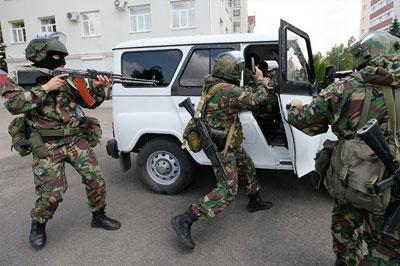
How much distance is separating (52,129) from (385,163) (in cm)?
257

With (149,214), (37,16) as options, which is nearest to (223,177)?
(149,214)

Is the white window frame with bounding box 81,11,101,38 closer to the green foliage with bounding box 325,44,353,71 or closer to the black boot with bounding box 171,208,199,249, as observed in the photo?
the green foliage with bounding box 325,44,353,71

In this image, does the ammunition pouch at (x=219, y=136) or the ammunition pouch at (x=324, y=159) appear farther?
the ammunition pouch at (x=219, y=136)

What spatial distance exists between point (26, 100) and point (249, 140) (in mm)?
2219

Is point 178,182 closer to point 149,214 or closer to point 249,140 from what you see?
point 149,214

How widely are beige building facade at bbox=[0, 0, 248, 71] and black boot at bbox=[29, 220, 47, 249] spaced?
16522mm

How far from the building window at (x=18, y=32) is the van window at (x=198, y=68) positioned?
72.2 ft

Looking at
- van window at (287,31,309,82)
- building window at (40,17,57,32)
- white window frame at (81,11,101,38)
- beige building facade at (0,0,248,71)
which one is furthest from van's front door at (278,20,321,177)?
building window at (40,17,57,32)

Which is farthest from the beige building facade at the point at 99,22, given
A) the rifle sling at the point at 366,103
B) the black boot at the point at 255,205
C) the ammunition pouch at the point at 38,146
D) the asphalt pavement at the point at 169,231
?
the rifle sling at the point at 366,103

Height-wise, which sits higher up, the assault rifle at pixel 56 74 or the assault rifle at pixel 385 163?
the assault rifle at pixel 56 74

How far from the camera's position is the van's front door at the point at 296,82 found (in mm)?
3051

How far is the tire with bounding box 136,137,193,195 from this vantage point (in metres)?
3.89

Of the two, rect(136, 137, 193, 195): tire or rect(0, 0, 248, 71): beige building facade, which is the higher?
rect(0, 0, 248, 71): beige building facade

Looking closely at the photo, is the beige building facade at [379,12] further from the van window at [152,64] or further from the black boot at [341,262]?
the black boot at [341,262]
